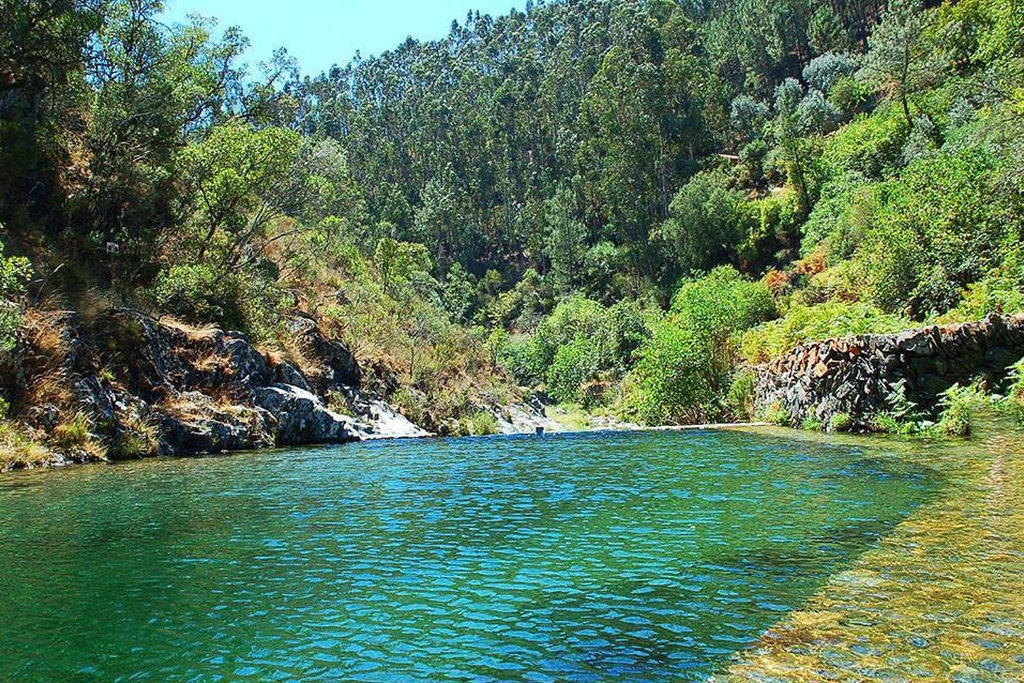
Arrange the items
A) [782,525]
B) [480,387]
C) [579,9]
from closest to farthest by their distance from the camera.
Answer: [782,525] < [480,387] < [579,9]

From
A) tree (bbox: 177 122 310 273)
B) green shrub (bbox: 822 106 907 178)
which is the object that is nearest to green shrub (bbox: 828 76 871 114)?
green shrub (bbox: 822 106 907 178)

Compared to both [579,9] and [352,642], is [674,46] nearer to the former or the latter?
[579,9]

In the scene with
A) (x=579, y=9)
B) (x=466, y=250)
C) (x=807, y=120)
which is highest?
(x=579, y=9)

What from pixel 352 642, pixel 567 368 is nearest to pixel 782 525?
pixel 352 642

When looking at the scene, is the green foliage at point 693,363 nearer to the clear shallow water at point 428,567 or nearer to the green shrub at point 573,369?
the clear shallow water at point 428,567

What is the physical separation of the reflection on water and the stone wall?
10.4m

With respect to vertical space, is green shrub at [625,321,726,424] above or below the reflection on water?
above

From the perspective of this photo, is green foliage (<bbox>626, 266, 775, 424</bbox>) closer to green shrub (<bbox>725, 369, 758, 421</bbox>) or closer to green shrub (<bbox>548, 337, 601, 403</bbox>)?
green shrub (<bbox>725, 369, 758, 421</bbox>)

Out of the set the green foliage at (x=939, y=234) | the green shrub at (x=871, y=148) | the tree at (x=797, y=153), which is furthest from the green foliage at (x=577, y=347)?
the green foliage at (x=939, y=234)

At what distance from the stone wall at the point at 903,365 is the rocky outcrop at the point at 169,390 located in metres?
15.9

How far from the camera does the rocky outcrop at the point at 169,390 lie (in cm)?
1870

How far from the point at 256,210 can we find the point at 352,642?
93.7 ft

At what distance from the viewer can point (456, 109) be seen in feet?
349

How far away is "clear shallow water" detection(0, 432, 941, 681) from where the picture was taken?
18.2 feet
